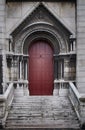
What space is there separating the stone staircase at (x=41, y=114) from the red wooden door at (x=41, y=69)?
1112 millimetres

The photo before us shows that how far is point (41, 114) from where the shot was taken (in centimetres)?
1009

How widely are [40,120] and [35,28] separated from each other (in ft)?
14.5

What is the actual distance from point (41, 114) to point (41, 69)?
304 cm

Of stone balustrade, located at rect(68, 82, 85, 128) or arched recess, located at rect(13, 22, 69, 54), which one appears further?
arched recess, located at rect(13, 22, 69, 54)

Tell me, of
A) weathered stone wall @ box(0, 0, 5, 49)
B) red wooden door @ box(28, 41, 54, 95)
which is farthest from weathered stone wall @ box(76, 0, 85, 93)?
weathered stone wall @ box(0, 0, 5, 49)

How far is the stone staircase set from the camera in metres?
9.45

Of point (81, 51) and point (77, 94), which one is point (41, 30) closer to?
point (81, 51)

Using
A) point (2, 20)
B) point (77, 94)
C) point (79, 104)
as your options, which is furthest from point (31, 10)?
point (79, 104)

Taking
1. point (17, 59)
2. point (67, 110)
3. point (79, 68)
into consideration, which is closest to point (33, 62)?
point (17, 59)

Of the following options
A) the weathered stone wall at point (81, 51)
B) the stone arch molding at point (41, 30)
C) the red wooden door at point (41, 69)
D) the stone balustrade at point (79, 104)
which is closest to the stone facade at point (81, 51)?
the weathered stone wall at point (81, 51)

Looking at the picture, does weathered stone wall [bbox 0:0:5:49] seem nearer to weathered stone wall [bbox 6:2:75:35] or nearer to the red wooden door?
weathered stone wall [bbox 6:2:75:35]

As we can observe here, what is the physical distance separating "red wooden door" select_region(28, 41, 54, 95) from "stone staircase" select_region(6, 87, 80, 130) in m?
1.11

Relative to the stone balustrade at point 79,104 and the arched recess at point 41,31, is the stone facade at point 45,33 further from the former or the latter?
the stone balustrade at point 79,104

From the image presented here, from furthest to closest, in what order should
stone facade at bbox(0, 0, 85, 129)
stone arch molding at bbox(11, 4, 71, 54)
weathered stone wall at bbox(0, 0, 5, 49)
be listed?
stone arch molding at bbox(11, 4, 71, 54) < stone facade at bbox(0, 0, 85, 129) < weathered stone wall at bbox(0, 0, 5, 49)
